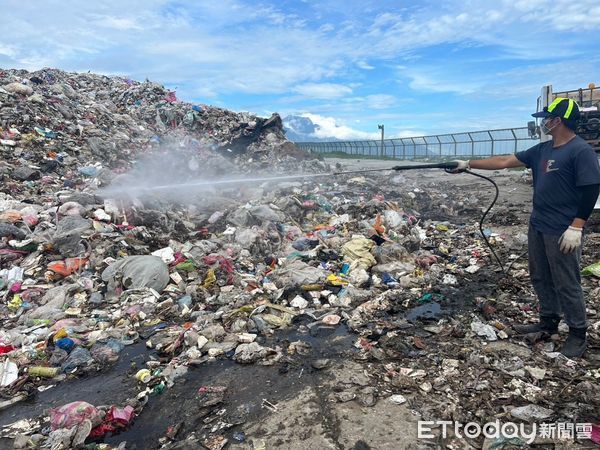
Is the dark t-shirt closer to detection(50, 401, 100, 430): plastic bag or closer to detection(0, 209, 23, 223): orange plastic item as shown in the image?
detection(50, 401, 100, 430): plastic bag

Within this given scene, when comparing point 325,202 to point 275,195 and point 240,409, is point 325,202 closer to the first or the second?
point 275,195

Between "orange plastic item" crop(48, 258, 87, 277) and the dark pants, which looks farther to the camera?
"orange plastic item" crop(48, 258, 87, 277)

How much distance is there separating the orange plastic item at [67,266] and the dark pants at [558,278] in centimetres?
521

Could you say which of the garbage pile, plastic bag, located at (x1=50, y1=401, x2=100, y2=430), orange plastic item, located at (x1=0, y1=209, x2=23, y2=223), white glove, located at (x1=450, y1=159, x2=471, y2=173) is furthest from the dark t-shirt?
orange plastic item, located at (x1=0, y1=209, x2=23, y2=223)

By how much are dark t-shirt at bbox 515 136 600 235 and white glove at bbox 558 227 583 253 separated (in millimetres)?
144

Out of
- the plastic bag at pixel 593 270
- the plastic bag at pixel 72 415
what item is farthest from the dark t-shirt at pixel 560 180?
the plastic bag at pixel 72 415

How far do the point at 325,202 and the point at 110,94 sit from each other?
42.5ft

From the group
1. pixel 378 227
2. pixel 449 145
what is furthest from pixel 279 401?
pixel 449 145

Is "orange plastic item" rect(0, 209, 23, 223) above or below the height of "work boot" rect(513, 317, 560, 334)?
above

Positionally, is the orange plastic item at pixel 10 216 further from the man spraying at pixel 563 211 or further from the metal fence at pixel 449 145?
the metal fence at pixel 449 145

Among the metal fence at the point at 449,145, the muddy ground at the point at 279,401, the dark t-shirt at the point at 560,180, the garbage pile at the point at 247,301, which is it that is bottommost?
the muddy ground at the point at 279,401

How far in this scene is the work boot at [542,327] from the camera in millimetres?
3342

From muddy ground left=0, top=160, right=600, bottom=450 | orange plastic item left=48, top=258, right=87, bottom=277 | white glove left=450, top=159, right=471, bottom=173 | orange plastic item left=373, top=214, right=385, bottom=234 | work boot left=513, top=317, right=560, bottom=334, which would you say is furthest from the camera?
orange plastic item left=373, top=214, right=385, bottom=234

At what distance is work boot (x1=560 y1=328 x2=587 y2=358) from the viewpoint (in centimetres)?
301
